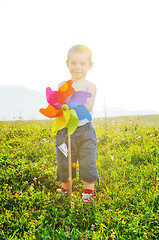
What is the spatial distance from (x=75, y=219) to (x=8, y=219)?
86 cm

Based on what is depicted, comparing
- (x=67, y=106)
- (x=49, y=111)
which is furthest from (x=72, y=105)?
(x=49, y=111)

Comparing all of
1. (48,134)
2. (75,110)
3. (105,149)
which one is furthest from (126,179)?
(48,134)

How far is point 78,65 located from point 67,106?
0.65 meters

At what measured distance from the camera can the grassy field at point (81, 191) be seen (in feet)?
9.31

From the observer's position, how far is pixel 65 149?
10.9 ft

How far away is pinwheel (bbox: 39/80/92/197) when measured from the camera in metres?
3.11

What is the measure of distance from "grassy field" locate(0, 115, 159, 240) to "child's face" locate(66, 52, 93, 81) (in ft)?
5.76

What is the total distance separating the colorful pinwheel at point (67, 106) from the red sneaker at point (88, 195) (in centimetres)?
101

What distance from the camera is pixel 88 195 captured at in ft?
11.4

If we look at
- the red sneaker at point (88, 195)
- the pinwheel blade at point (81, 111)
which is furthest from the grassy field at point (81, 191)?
the pinwheel blade at point (81, 111)

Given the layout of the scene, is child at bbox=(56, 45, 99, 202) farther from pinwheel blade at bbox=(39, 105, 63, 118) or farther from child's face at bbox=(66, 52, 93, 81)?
pinwheel blade at bbox=(39, 105, 63, 118)

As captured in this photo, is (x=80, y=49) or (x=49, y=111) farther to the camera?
(x=80, y=49)

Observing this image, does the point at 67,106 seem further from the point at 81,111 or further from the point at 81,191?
the point at 81,191

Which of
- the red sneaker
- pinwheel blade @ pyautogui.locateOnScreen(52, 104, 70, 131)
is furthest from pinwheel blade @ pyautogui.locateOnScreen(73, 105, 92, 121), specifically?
the red sneaker
